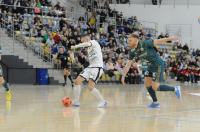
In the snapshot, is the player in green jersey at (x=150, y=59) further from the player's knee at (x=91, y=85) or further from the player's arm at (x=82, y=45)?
the player's arm at (x=82, y=45)

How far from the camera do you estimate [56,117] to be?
1049cm

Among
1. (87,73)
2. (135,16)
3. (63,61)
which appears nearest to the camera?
(87,73)

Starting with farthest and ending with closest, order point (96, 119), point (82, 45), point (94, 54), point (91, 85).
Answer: point (94, 54)
point (91, 85)
point (82, 45)
point (96, 119)

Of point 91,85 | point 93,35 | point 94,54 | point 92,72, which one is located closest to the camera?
point 91,85

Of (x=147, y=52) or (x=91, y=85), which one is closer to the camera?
(x=147, y=52)

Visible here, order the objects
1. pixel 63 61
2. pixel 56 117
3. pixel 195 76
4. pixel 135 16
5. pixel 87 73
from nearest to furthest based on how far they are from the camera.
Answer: pixel 56 117, pixel 87 73, pixel 63 61, pixel 195 76, pixel 135 16

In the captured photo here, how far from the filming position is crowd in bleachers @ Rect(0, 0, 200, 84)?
2884cm

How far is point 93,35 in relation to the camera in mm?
32875

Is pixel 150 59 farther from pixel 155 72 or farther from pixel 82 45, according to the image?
pixel 82 45

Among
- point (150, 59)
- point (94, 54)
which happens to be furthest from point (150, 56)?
point (94, 54)

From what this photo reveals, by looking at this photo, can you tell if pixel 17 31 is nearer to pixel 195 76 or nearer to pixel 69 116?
pixel 195 76

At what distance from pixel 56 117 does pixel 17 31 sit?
1871 cm

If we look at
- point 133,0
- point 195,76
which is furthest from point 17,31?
point 133,0

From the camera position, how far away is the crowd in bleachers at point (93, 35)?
28.8 metres
